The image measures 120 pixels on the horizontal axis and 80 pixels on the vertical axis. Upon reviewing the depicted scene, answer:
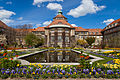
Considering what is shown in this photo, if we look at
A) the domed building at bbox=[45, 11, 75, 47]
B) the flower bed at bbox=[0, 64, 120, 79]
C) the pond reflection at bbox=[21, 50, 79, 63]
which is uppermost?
the domed building at bbox=[45, 11, 75, 47]

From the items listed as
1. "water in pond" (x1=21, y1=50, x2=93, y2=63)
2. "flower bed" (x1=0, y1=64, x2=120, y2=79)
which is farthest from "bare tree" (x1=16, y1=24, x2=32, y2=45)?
"flower bed" (x1=0, y1=64, x2=120, y2=79)

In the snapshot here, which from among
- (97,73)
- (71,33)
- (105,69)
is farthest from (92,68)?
(71,33)

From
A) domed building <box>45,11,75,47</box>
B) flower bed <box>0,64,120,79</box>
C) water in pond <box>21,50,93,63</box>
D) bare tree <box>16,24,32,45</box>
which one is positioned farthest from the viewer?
bare tree <box>16,24,32,45</box>

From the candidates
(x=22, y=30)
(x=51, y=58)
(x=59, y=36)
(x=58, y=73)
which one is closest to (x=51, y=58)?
(x=51, y=58)

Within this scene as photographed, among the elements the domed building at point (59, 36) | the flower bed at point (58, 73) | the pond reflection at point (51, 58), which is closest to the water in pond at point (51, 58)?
the pond reflection at point (51, 58)

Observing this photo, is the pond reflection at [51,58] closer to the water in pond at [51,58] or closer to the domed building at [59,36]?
the water in pond at [51,58]

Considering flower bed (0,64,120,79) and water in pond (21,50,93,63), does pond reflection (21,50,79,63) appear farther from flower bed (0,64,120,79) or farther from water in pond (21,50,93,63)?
flower bed (0,64,120,79)

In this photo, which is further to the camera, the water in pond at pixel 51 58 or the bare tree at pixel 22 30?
the bare tree at pixel 22 30

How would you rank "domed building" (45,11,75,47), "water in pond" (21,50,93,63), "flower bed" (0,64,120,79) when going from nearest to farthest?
"flower bed" (0,64,120,79)
"water in pond" (21,50,93,63)
"domed building" (45,11,75,47)

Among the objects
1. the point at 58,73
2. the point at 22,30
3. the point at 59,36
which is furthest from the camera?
the point at 22,30

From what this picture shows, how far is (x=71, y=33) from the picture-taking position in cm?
4738

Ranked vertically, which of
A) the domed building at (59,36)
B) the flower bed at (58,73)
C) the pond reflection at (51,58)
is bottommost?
the pond reflection at (51,58)

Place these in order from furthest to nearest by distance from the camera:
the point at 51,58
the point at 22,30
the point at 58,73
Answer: the point at 22,30 → the point at 51,58 → the point at 58,73

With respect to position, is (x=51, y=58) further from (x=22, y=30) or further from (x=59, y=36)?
(x=22, y=30)
